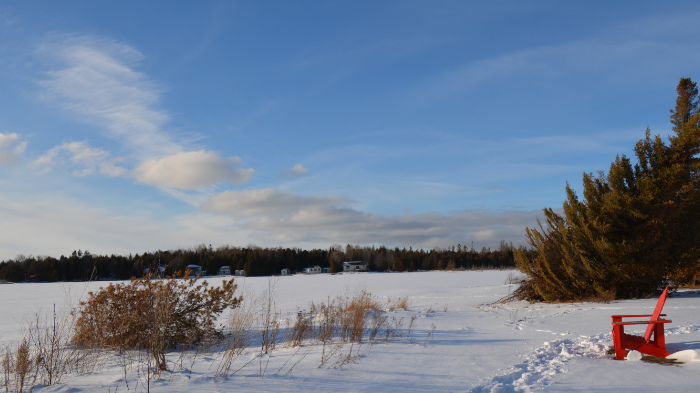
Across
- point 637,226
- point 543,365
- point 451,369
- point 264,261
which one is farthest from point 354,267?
point 451,369

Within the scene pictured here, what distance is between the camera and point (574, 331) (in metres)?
8.91

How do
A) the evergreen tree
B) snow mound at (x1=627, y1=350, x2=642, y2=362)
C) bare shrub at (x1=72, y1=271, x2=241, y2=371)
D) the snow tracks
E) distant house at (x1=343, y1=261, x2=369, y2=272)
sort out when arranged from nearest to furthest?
the snow tracks → snow mound at (x1=627, y1=350, x2=642, y2=362) → bare shrub at (x1=72, y1=271, x2=241, y2=371) → the evergreen tree → distant house at (x1=343, y1=261, x2=369, y2=272)

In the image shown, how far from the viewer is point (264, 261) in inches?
3378

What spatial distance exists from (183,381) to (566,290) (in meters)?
14.2

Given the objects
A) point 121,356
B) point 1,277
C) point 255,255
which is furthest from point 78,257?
point 121,356

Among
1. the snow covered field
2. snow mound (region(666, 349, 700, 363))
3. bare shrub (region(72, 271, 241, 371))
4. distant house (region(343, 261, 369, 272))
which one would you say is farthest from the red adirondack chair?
distant house (region(343, 261, 369, 272))

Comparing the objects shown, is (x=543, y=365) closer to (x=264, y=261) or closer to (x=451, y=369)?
(x=451, y=369)

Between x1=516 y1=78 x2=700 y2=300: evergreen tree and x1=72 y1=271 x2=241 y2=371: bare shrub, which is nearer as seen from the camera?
x1=72 y1=271 x2=241 y2=371: bare shrub

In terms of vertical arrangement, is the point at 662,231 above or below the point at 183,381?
above

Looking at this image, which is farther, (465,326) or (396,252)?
(396,252)

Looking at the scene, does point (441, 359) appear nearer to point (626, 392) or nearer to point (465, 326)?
point (626, 392)

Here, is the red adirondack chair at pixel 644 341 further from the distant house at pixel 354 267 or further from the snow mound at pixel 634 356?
the distant house at pixel 354 267

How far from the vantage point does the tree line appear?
186 feet

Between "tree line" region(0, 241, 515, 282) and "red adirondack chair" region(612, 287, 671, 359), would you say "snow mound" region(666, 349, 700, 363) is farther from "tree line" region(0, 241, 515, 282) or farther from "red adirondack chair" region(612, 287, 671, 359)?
"tree line" region(0, 241, 515, 282)
